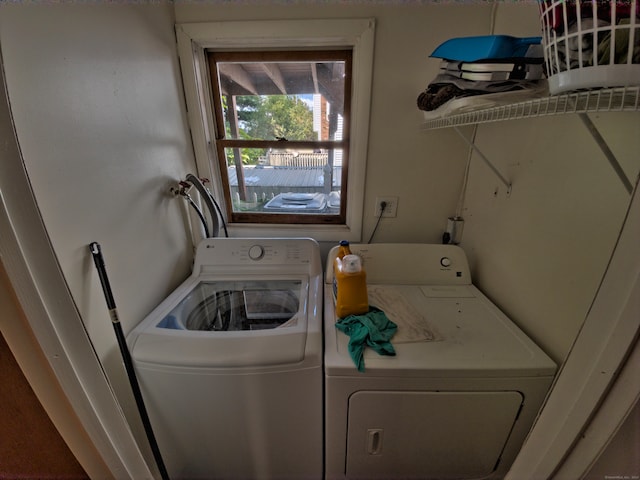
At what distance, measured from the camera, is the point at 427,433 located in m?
0.96

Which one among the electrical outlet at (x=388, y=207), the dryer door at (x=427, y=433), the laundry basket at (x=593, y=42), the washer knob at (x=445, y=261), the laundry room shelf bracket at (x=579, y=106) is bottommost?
the dryer door at (x=427, y=433)

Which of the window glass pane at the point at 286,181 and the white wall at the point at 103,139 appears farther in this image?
the window glass pane at the point at 286,181

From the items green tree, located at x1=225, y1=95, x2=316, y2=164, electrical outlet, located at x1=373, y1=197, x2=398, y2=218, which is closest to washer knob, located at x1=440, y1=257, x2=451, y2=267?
electrical outlet, located at x1=373, y1=197, x2=398, y2=218

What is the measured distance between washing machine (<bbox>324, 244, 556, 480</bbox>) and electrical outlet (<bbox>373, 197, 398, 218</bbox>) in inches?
29.1

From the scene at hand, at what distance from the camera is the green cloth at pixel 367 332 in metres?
0.91

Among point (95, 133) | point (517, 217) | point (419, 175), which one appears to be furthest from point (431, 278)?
point (95, 133)

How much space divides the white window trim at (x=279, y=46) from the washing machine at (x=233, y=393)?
91 centimetres

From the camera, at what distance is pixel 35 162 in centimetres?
71

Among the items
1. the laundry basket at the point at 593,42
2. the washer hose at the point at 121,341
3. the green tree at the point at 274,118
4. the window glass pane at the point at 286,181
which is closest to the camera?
the laundry basket at the point at 593,42

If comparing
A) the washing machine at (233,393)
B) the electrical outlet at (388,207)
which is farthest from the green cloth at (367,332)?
the electrical outlet at (388,207)

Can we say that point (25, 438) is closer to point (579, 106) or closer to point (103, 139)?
point (103, 139)

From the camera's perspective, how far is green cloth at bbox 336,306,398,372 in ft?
3.00

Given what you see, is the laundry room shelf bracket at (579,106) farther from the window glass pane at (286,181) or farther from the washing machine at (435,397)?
the window glass pane at (286,181)

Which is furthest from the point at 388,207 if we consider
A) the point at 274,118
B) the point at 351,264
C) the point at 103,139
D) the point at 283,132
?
the point at 103,139
